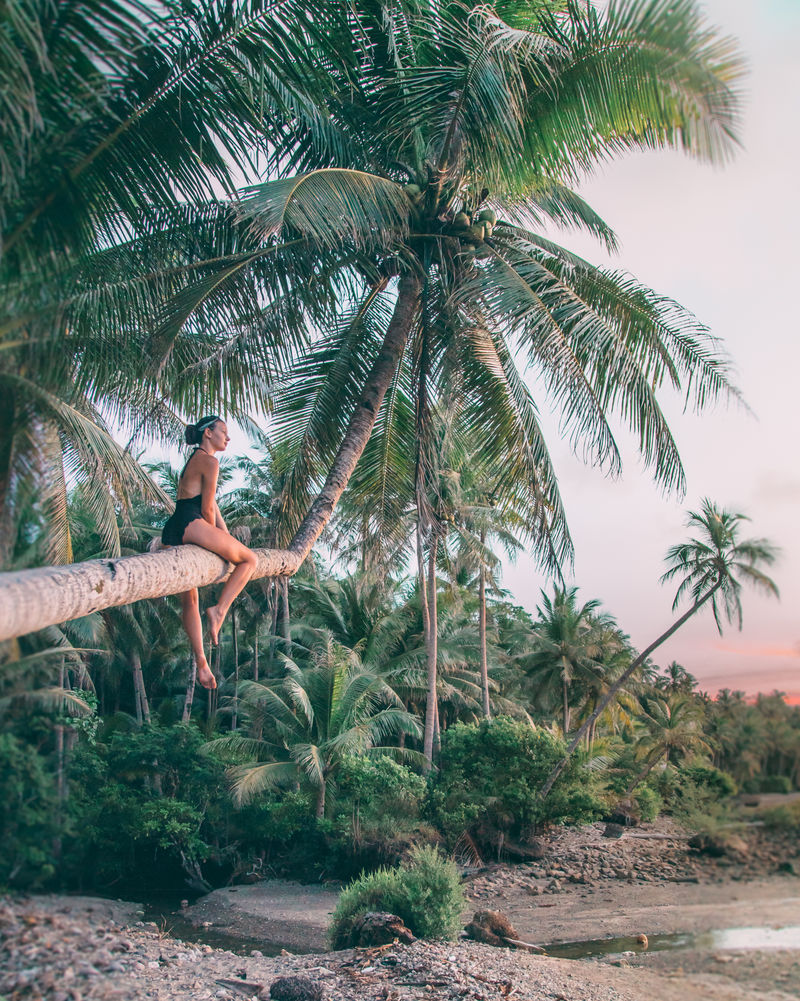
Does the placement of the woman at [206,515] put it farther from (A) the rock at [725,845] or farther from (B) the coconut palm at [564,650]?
(B) the coconut palm at [564,650]

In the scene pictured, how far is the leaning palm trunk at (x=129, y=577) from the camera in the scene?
2801 millimetres

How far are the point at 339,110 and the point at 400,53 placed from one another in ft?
2.59

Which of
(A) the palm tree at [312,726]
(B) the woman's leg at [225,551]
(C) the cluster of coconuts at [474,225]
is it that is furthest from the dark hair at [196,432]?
(A) the palm tree at [312,726]

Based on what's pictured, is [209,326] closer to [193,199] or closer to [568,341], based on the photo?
[193,199]

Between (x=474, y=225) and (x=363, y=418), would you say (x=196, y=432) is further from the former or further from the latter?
(x=474, y=225)

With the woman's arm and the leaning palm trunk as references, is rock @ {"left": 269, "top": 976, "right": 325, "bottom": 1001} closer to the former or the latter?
the leaning palm trunk

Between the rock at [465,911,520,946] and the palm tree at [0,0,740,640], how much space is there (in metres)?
7.64

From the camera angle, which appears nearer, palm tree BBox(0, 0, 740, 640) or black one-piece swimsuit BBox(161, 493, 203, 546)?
black one-piece swimsuit BBox(161, 493, 203, 546)

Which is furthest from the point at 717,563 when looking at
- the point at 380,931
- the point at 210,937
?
the point at 210,937

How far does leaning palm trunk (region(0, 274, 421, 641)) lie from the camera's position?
9.19 feet

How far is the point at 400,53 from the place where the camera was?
6922mm

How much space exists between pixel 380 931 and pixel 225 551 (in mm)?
8646

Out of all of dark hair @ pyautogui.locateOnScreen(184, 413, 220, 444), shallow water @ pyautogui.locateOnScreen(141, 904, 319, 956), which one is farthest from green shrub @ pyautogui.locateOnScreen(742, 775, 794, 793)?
shallow water @ pyautogui.locateOnScreen(141, 904, 319, 956)

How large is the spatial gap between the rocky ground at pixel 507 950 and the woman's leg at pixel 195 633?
53.8 inches
